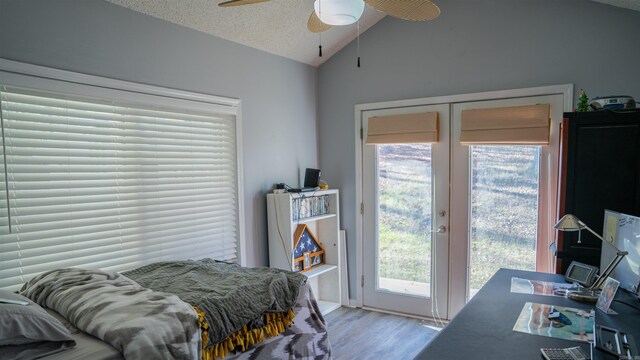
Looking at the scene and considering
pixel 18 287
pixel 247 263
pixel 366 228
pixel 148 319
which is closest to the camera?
pixel 148 319

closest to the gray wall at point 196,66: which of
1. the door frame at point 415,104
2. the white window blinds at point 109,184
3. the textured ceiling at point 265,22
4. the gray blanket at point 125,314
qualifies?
the textured ceiling at point 265,22

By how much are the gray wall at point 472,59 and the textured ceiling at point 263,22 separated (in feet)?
0.87

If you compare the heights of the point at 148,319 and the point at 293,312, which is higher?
the point at 148,319

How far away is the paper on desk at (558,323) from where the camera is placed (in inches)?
63.1

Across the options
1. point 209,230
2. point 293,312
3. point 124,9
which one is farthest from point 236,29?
point 293,312

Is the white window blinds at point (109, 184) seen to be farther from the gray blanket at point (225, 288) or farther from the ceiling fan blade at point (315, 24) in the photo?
the ceiling fan blade at point (315, 24)

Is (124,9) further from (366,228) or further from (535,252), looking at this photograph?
(535,252)

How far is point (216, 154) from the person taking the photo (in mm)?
3170

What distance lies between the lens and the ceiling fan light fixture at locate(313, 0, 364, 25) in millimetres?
1762

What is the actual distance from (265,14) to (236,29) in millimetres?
255

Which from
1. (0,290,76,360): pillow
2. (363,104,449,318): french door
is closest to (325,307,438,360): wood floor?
(363,104,449,318): french door

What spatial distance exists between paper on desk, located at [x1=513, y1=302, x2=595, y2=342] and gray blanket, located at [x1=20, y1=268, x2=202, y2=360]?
139 cm

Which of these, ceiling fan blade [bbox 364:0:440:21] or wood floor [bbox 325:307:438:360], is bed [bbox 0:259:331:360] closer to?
wood floor [bbox 325:307:438:360]

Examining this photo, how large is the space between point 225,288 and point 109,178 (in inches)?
39.7
